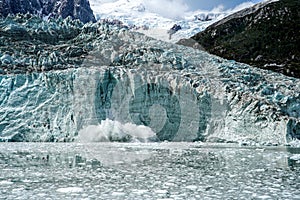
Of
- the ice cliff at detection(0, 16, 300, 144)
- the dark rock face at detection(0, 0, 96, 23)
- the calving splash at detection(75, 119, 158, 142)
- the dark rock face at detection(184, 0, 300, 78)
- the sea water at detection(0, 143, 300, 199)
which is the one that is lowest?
the sea water at detection(0, 143, 300, 199)

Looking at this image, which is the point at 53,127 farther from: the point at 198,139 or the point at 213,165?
the point at 213,165

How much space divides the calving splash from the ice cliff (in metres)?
0.18

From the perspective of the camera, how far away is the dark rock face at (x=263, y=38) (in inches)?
2126

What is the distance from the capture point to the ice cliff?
50.5ft

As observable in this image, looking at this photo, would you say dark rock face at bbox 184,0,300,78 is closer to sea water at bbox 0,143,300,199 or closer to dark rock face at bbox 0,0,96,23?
sea water at bbox 0,143,300,199

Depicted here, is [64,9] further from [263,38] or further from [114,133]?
[114,133]

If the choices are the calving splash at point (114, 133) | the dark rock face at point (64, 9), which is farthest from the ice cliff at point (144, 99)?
the dark rock face at point (64, 9)

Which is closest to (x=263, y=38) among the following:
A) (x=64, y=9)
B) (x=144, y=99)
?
(x=144, y=99)

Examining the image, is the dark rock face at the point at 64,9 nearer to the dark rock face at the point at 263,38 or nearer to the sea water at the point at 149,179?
the dark rock face at the point at 263,38

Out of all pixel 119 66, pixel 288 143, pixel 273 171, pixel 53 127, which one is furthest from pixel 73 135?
pixel 273 171

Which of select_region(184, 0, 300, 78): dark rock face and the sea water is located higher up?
select_region(184, 0, 300, 78): dark rock face

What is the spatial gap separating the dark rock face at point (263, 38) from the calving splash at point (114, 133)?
3422 centimetres

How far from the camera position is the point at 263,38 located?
60.8 meters

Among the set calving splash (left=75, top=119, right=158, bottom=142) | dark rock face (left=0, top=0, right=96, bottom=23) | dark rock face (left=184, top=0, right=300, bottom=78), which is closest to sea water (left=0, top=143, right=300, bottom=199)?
calving splash (left=75, top=119, right=158, bottom=142)
